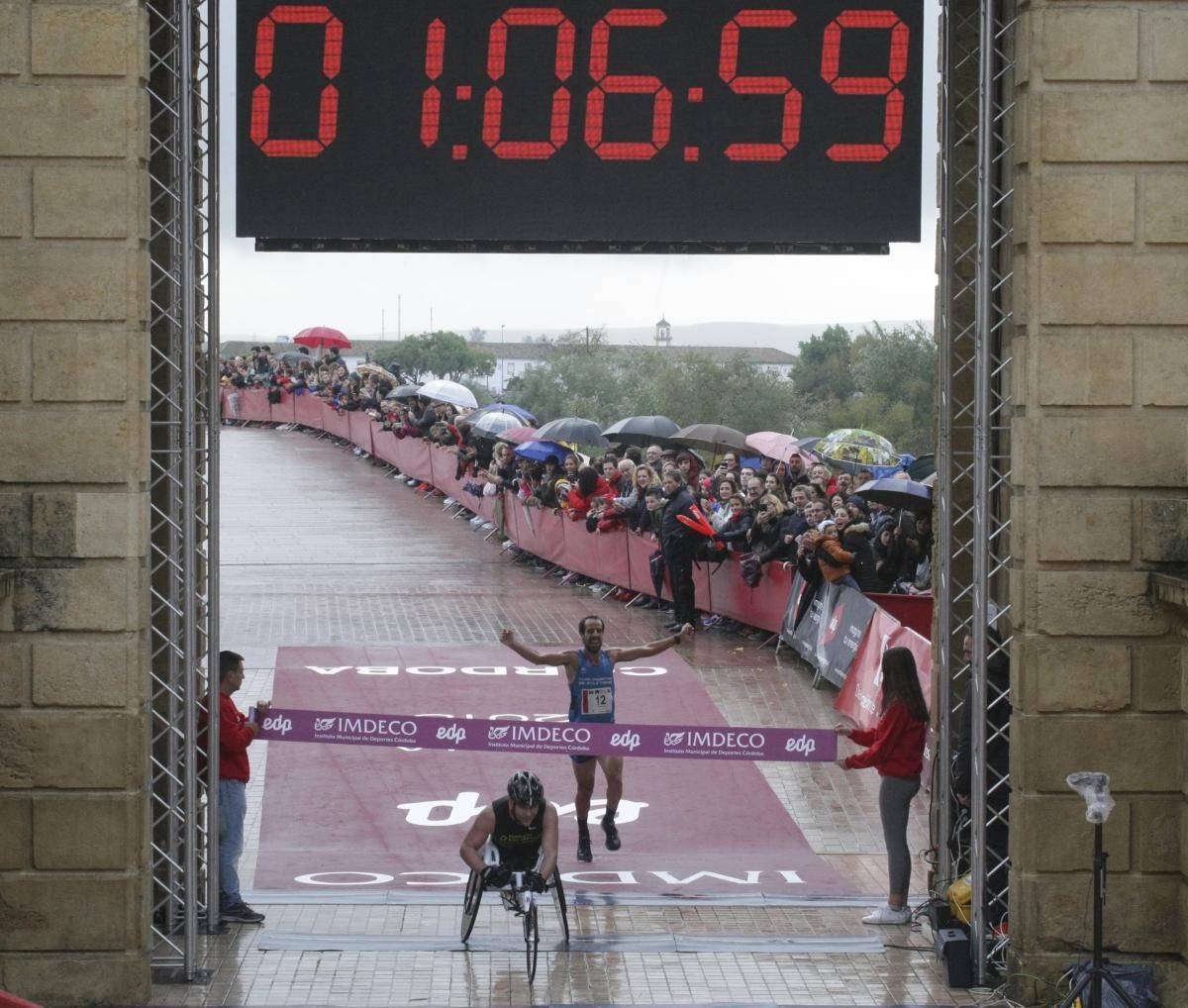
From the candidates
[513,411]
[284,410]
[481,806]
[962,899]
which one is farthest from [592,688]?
[284,410]

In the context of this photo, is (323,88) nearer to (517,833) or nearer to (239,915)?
(517,833)

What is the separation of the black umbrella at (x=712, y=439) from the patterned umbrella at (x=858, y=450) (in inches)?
60.2

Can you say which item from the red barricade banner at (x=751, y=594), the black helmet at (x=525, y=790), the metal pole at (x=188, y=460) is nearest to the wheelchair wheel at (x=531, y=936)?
the black helmet at (x=525, y=790)

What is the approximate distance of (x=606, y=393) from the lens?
4806 inches

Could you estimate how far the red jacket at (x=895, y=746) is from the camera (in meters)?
12.0

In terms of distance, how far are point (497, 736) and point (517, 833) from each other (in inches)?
35.2

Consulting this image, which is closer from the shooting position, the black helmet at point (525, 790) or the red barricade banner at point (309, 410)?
the black helmet at point (525, 790)

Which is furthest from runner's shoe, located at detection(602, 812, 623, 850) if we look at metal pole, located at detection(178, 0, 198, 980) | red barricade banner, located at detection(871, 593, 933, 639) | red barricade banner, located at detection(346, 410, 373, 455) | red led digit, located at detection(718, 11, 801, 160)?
red barricade banner, located at detection(346, 410, 373, 455)

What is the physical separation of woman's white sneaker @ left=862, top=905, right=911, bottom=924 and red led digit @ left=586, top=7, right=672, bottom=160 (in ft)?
17.1

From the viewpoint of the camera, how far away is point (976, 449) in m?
11.1

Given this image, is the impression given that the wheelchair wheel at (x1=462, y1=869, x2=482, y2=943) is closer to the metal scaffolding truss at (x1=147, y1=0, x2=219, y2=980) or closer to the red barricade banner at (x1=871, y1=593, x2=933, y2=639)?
the metal scaffolding truss at (x1=147, y1=0, x2=219, y2=980)

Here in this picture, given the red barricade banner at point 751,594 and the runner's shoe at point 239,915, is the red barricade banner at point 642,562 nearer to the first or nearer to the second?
the red barricade banner at point 751,594

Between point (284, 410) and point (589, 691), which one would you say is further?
point (284, 410)

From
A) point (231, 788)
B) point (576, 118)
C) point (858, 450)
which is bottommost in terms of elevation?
point (231, 788)
